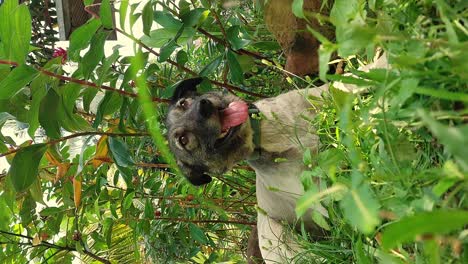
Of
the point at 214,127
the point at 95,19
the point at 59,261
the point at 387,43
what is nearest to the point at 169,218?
the point at 59,261

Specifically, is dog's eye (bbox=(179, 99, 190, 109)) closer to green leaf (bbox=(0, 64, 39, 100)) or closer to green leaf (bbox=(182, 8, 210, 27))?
green leaf (bbox=(182, 8, 210, 27))

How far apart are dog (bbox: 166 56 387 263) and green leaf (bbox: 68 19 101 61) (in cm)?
49

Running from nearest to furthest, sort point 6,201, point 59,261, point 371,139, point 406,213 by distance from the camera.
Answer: point 406,213 < point 371,139 < point 6,201 < point 59,261

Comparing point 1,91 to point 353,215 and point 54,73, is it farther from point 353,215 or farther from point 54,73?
point 353,215

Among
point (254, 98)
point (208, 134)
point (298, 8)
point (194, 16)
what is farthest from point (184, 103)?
point (298, 8)

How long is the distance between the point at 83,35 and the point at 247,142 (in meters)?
0.64

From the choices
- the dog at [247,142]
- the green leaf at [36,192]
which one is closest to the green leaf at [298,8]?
the dog at [247,142]

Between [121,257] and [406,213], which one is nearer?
[406,213]

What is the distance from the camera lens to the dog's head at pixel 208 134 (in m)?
1.78

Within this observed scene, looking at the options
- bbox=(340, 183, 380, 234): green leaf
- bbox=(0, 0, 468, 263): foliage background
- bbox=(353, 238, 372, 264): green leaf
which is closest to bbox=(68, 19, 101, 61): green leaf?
bbox=(0, 0, 468, 263): foliage background

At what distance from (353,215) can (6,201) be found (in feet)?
4.78

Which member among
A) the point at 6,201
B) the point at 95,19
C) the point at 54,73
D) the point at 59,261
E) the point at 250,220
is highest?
the point at 95,19

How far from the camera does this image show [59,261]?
2240 mm

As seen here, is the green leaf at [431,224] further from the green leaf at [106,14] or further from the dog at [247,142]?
the dog at [247,142]
